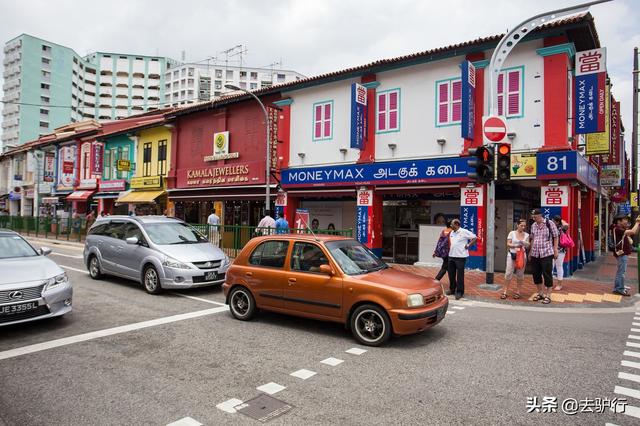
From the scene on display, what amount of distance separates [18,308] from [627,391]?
744cm

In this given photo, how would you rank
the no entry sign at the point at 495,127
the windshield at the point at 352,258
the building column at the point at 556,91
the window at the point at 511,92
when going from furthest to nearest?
the window at the point at 511,92, the building column at the point at 556,91, the no entry sign at the point at 495,127, the windshield at the point at 352,258

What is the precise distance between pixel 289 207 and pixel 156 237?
9753mm

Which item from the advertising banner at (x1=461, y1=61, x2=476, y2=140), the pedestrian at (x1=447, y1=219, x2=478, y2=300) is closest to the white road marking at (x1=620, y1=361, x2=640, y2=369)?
the pedestrian at (x1=447, y1=219, x2=478, y2=300)

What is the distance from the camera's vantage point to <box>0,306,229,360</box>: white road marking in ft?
17.6

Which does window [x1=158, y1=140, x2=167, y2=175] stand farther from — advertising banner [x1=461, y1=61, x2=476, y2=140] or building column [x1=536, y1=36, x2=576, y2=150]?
building column [x1=536, y1=36, x2=576, y2=150]

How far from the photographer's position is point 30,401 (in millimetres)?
3973

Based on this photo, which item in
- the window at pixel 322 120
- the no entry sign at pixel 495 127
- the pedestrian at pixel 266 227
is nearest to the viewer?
the no entry sign at pixel 495 127

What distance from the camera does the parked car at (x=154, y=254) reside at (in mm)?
9047

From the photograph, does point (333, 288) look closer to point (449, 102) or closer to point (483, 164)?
point (483, 164)

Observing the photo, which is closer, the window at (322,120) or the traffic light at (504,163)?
the traffic light at (504,163)

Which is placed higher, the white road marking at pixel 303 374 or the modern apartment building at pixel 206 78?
the modern apartment building at pixel 206 78

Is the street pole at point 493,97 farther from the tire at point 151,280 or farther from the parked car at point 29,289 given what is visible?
the parked car at point 29,289

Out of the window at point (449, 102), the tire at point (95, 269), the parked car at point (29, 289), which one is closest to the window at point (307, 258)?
the parked car at point (29, 289)

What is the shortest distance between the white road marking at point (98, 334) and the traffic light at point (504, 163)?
22.9 ft
